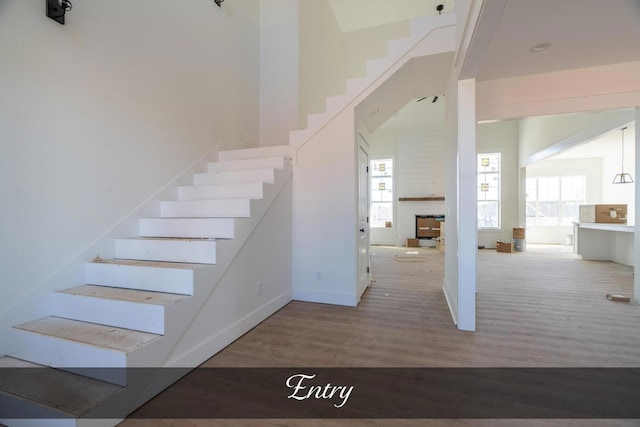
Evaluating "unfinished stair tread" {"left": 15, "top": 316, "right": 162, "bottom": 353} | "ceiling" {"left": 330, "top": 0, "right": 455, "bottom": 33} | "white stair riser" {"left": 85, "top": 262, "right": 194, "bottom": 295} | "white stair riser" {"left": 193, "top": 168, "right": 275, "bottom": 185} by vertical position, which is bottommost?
"unfinished stair tread" {"left": 15, "top": 316, "right": 162, "bottom": 353}

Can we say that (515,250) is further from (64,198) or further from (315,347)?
(64,198)

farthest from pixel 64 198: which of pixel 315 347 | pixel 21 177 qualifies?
pixel 315 347

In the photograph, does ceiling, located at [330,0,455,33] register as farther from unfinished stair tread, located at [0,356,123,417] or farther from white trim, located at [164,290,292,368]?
unfinished stair tread, located at [0,356,123,417]

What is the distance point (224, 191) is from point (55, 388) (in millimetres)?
2000

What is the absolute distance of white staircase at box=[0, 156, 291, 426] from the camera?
1509mm

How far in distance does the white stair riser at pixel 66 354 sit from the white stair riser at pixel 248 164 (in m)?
2.36

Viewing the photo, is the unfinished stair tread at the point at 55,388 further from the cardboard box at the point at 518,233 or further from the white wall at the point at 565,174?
the white wall at the point at 565,174

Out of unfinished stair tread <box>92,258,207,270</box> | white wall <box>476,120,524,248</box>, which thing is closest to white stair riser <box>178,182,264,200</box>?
unfinished stair tread <box>92,258,207,270</box>

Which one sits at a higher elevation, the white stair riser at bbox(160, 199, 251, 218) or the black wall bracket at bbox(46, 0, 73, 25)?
the black wall bracket at bbox(46, 0, 73, 25)

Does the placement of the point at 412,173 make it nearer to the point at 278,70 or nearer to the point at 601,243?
the point at 601,243

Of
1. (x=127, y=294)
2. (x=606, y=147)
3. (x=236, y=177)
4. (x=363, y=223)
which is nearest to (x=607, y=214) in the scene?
(x=606, y=147)

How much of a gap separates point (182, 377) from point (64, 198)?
164cm

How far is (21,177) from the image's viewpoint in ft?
6.33

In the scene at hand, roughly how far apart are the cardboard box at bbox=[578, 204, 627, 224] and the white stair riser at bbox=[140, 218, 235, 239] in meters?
7.91
